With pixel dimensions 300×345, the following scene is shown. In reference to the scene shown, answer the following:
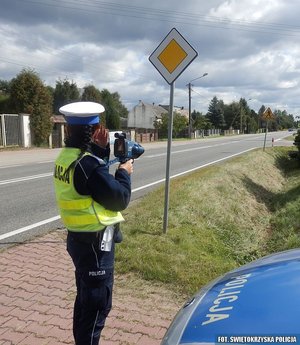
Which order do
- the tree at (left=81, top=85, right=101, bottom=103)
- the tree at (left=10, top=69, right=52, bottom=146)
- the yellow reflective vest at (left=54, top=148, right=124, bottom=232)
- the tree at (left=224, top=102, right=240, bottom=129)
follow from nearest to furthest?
the yellow reflective vest at (left=54, top=148, right=124, bottom=232) < the tree at (left=10, top=69, right=52, bottom=146) < the tree at (left=81, top=85, right=101, bottom=103) < the tree at (left=224, top=102, right=240, bottom=129)

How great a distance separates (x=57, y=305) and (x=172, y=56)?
11.5ft

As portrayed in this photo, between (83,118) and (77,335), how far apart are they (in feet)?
4.76

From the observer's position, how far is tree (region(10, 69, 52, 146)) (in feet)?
98.3

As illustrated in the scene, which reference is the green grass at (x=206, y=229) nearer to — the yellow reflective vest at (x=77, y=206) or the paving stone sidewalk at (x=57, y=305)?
the paving stone sidewalk at (x=57, y=305)

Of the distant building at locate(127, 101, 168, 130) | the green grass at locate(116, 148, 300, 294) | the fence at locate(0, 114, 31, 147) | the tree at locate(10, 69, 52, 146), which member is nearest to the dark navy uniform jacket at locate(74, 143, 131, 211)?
the green grass at locate(116, 148, 300, 294)

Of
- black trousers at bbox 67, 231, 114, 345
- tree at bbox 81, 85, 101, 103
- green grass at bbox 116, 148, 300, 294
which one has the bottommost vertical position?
green grass at bbox 116, 148, 300, 294

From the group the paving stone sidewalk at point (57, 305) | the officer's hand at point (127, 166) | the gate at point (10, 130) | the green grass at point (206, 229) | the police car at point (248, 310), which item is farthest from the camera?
the gate at point (10, 130)

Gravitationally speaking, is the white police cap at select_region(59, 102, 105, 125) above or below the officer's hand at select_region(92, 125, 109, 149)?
above

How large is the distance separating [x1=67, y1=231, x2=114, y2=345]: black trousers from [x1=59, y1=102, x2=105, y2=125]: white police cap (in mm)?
707

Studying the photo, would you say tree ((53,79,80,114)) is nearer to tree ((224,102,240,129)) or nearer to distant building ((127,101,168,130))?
distant building ((127,101,168,130))

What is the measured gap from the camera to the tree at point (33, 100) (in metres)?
30.0

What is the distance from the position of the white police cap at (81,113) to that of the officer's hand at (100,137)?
72 mm

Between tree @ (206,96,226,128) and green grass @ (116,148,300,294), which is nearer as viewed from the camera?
green grass @ (116,148,300,294)

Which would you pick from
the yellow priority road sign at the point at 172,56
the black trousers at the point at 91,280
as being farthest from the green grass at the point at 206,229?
the yellow priority road sign at the point at 172,56
